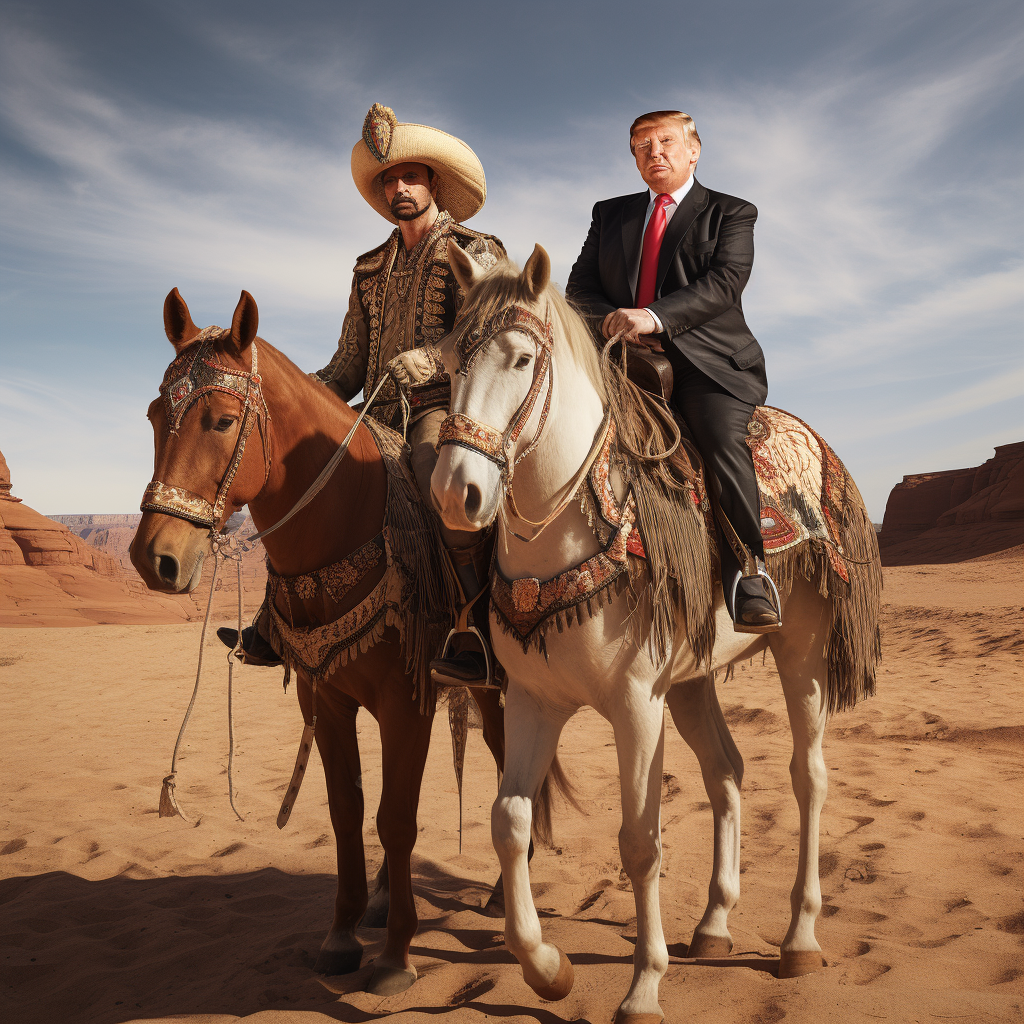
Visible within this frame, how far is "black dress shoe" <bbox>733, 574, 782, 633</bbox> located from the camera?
2.76 meters

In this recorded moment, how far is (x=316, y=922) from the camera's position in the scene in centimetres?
392

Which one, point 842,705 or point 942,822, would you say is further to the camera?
point 942,822

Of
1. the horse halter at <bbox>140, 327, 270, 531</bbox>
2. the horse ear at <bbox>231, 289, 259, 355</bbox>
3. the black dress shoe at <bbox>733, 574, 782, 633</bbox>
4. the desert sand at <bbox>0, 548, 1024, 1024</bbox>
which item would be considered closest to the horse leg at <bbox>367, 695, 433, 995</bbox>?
the desert sand at <bbox>0, 548, 1024, 1024</bbox>

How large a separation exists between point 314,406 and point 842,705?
291 centimetres

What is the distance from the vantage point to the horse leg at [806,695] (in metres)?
3.39

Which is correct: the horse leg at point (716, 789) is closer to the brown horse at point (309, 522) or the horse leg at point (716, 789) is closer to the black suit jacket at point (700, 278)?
the brown horse at point (309, 522)

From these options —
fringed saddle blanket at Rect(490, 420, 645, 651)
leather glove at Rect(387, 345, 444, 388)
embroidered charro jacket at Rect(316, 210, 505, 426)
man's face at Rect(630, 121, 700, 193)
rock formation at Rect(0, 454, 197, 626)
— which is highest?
man's face at Rect(630, 121, 700, 193)

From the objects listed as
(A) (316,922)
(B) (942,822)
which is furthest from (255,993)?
(B) (942,822)

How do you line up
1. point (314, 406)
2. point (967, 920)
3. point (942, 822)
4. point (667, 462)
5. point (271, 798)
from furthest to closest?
point (271, 798), point (942, 822), point (967, 920), point (314, 406), point (667, 462)

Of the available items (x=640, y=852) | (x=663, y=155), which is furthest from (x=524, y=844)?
→ (x=663, y=155)

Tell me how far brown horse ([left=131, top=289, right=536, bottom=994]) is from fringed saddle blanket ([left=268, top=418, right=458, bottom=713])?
0.04 meters

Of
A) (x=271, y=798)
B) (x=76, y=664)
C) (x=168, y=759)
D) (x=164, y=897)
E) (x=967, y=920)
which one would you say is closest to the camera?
(x=967, y=920)

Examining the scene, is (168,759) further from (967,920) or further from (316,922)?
(967,920)

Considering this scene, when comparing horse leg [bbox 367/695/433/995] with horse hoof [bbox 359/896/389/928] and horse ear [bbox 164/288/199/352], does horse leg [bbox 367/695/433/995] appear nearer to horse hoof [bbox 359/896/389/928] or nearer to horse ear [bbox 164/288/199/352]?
horse hoof [bbox 359/896/389/928]
